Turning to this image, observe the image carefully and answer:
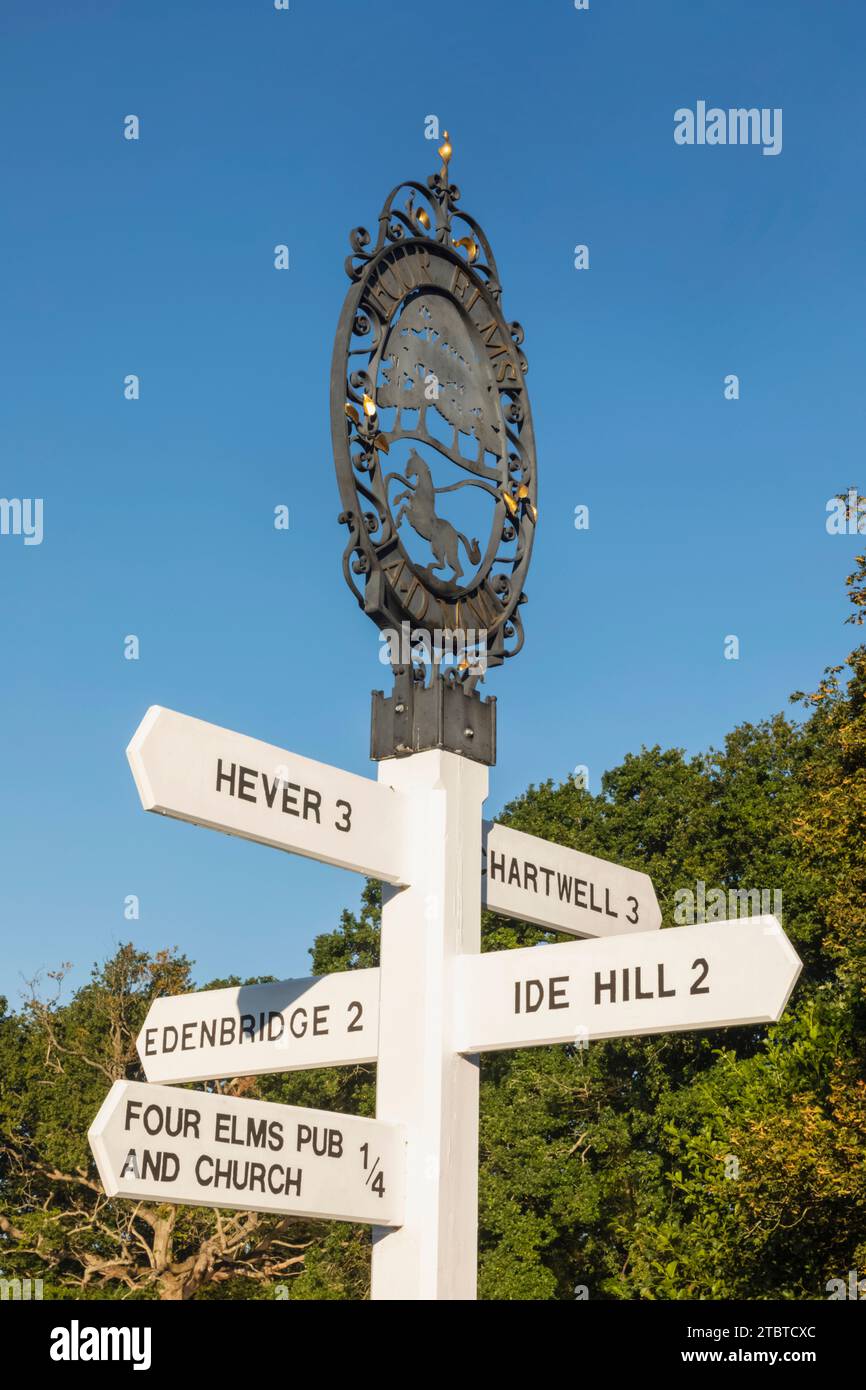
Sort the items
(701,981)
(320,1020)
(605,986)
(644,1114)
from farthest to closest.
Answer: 1. (644,1114)
2. (320,1020)
3. (605,986)
4. (701,981)

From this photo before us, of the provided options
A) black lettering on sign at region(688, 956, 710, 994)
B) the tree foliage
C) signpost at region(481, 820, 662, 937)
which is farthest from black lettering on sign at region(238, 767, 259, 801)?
the tree foliage

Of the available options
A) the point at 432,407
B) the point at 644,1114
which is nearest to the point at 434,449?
the point at 432,407

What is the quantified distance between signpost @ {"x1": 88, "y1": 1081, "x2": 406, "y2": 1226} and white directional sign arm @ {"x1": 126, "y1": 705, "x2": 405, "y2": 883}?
0.81 metres

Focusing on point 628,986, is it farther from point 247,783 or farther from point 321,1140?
point 247,783

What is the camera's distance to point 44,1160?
3697 cm

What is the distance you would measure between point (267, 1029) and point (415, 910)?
86 centimetres

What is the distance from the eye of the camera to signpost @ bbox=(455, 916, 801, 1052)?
15.6 feet

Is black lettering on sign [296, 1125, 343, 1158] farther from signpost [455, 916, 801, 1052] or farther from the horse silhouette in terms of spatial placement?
the horse silhouette

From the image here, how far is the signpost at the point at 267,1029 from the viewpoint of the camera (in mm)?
5867

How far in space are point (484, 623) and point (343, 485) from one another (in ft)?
2.75

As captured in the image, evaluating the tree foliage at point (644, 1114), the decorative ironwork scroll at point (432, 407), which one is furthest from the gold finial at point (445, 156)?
the tree foliage at point (644, 1114)

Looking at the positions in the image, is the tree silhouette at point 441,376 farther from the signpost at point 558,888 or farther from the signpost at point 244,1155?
the signpost at point 244,1155

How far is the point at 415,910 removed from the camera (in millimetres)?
5621
